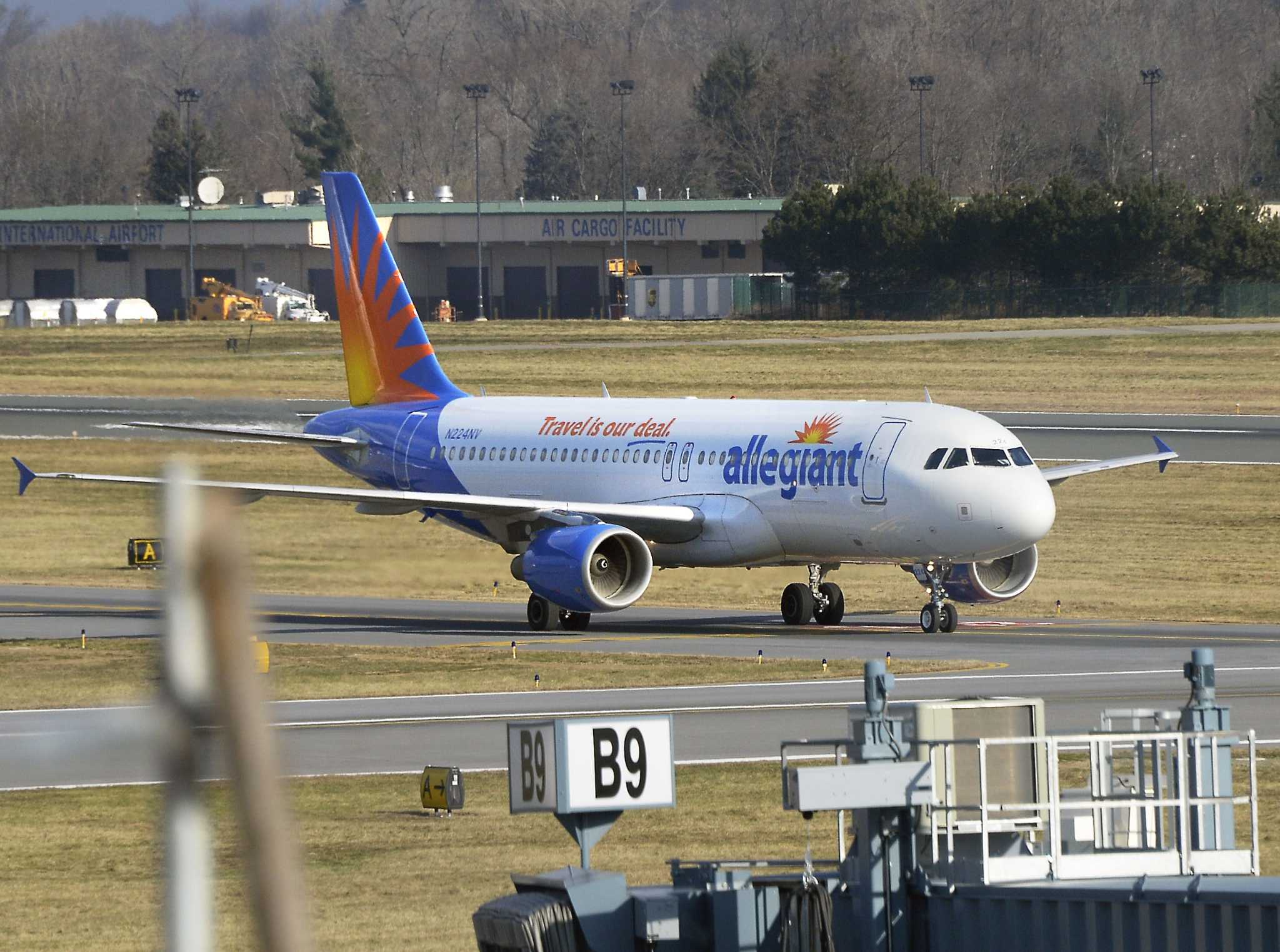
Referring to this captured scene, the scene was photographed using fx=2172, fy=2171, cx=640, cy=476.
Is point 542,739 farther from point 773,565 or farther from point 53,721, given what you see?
point 773,565

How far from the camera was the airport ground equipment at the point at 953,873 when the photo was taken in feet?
53.3

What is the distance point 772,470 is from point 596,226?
107 m

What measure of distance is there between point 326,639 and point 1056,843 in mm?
29035

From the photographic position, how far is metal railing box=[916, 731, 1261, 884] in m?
17.0

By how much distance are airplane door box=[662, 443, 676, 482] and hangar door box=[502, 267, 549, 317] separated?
106m

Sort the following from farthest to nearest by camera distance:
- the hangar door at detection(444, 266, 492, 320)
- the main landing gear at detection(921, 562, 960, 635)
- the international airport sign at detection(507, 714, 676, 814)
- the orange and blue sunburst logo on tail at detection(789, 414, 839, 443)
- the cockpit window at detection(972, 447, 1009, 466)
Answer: the hangar door at detection(444, 266, 492, 320) < the main landing gear at detection(921, 562, 960, 635) < the orange and blue sunburst logo on tail at detection(789, 414, 839, 443) < the cockpit window at detection(972, 447, 1009, 466) < the international airport sign at detection(507, 714, 676, 814)

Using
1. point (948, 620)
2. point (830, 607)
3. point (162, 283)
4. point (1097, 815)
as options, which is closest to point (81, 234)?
point (162, 283)

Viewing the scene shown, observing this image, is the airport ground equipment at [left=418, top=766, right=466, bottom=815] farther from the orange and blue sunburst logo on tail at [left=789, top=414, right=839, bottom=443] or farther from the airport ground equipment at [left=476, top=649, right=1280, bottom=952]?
the orange and blue sunburst logo on tail at [left=789, top=414, right=839, bottom=443]

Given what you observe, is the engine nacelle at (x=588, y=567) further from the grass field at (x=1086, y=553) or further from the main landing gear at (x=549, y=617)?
the grass field at (x=1086, y=553)


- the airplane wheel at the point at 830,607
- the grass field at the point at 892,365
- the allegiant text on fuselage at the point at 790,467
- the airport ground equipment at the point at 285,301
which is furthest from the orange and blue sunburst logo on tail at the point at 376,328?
the airport ground equipment at the point at 285,301

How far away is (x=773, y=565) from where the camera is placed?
4678cm

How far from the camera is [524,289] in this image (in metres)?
153

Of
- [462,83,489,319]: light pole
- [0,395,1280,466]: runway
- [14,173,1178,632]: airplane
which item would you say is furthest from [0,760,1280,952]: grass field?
[462,83,489,319]: light pole

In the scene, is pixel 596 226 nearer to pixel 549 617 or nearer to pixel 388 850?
pixel 549 617
